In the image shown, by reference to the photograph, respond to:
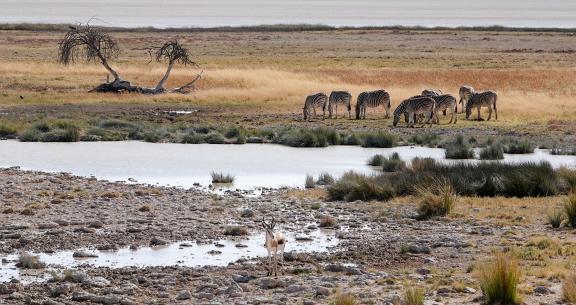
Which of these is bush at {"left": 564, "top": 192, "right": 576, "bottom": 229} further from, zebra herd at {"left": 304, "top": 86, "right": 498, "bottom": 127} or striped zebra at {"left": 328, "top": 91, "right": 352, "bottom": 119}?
striped zebra at {"left": 328, "top": 91, "right": 352, "bottom": 119}

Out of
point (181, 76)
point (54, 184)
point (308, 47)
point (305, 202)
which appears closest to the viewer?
point (305, 202)

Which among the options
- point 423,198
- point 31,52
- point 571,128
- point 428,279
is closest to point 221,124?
point 571,128

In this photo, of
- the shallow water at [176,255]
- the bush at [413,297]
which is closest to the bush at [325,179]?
the shallow water at [176,255]

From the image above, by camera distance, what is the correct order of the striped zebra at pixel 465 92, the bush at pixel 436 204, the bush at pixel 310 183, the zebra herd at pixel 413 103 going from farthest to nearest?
the striped zebra at pixel 465 92
the zebra herd at pixel 413 103
the bush at pixel 310 183
the bush at pixel 436 204

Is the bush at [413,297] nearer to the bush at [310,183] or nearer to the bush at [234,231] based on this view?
the bush at [234,231]

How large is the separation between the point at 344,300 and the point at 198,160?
54.2ft

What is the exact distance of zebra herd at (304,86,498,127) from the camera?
118ft

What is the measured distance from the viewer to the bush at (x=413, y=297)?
11.9 meters

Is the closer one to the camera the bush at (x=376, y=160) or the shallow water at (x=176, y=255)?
the shallow water at (x=176, y=255)

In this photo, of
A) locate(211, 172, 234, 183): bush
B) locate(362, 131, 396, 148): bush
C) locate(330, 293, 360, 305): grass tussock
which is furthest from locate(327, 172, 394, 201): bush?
locate(362, 131, 396, 148): bush

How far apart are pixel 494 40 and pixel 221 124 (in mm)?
66287

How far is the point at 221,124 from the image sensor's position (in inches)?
1409

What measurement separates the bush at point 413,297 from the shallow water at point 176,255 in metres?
3.66

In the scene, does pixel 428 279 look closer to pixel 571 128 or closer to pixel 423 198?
pixel 423 198
